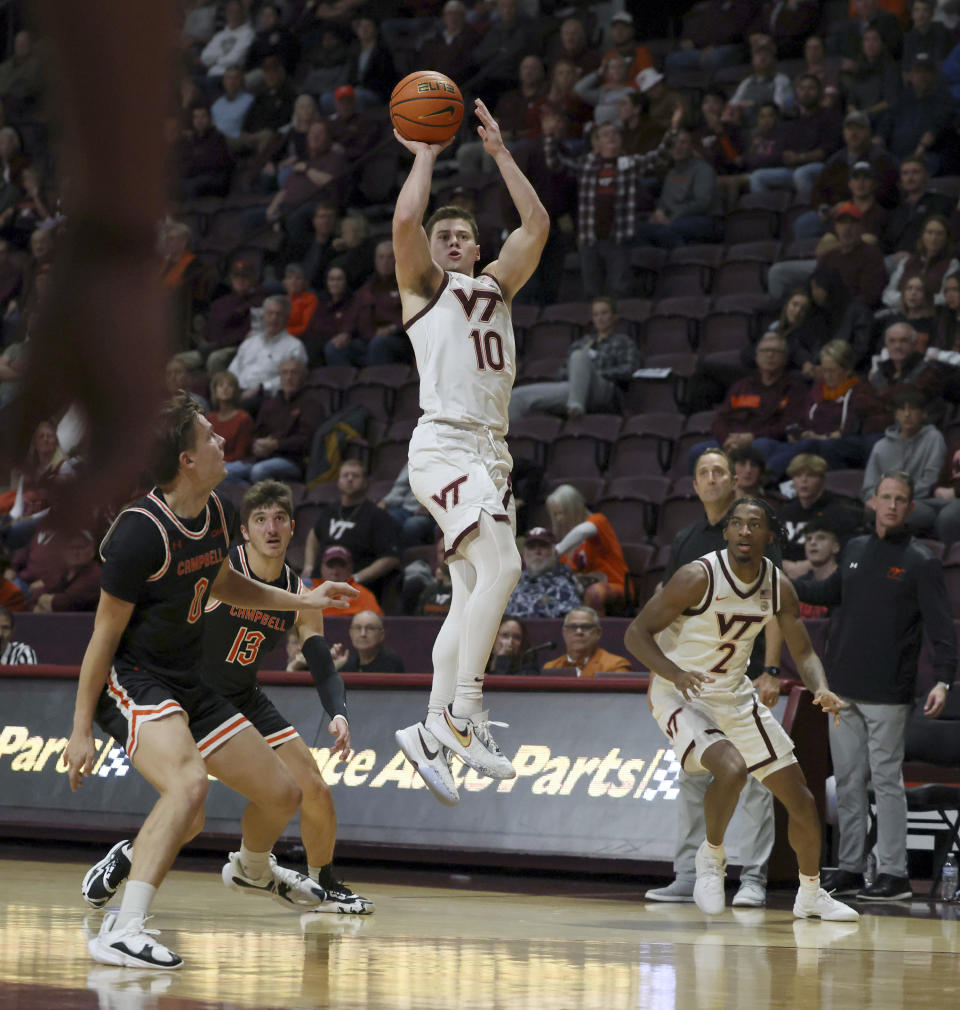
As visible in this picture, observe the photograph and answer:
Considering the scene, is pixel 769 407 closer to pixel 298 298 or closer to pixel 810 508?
pixel 810 508

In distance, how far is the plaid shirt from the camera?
48.8ft

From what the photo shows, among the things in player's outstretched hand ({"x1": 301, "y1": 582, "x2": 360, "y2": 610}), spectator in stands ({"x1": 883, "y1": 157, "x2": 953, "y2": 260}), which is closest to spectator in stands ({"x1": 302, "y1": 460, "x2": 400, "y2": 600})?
spectator in stands ({"x1": 883, "y1": 157, "x2": 953, "y2": 260})

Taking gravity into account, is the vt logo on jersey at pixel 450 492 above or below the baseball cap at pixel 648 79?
below

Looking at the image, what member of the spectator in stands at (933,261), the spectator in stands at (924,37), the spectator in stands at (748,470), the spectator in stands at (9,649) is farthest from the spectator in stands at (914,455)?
the spectator in stands at (9,649)

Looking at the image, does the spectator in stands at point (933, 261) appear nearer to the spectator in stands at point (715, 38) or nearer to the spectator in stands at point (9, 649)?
the spectator in stands at point (715, 38)

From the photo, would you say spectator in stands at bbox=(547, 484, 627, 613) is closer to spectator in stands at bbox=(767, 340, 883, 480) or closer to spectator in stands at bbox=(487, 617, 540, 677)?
spectator in stands at bbox=(487, 617, 540, 677)

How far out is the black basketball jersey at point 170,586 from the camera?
19.0ft

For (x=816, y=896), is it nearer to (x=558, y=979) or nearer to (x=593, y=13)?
(x=558, y=979)

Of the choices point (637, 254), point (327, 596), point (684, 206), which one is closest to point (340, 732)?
point (327, 596)

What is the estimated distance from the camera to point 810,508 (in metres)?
10.5

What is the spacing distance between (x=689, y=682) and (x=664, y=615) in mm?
435

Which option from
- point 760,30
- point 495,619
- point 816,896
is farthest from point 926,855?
point 760,30

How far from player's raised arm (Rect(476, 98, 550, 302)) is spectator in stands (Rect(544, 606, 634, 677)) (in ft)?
11.7

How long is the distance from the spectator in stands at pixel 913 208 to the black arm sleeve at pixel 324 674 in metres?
7.29
